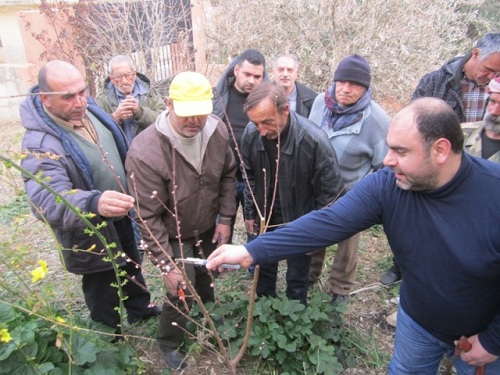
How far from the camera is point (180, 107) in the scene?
228cm

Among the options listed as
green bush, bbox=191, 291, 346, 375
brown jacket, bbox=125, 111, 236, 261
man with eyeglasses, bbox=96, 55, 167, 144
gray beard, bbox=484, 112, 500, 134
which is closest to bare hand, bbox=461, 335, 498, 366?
green bush, bbox=191, 291, 346, 375

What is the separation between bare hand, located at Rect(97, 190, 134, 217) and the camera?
187cm

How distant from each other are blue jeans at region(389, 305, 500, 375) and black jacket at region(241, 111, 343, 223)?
96cm

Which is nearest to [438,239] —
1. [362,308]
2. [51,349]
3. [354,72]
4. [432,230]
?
[432,230]

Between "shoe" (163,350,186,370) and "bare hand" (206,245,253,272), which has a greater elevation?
"bare hand" (206,245,253,272)

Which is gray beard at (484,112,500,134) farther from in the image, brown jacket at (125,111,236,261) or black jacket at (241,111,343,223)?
brown jacket at (125,111,236,261)

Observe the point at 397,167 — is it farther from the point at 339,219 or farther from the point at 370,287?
the point at 370,287

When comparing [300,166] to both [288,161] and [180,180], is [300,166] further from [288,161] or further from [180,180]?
[180,180]

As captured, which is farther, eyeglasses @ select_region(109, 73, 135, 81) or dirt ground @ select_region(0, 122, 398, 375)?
eyeglasses @ select_region(109, 73, 135, 81)

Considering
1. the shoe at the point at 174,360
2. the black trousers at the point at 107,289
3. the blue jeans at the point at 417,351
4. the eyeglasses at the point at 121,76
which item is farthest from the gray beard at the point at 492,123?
the eyeglasses at the point at 121,76

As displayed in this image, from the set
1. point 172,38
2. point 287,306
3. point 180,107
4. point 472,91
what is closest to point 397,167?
point 180,107

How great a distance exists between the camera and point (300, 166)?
2684 mm

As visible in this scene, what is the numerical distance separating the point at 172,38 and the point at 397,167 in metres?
6.63

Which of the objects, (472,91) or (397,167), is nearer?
(397,167)
